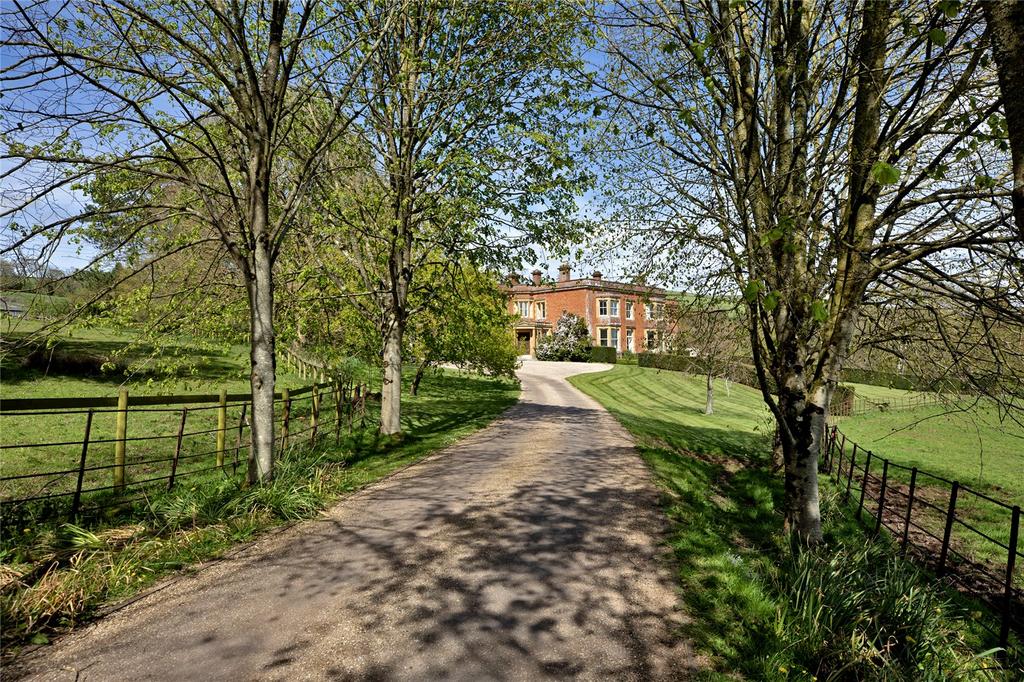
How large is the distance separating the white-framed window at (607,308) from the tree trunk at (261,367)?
173 ft

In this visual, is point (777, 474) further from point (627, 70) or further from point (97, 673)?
point (97, 673)

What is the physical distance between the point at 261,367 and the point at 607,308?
53580 mm

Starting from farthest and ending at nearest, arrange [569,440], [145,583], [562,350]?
[562,350]
[569,440]
[145,583]

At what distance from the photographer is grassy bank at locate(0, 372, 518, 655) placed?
4.70 m

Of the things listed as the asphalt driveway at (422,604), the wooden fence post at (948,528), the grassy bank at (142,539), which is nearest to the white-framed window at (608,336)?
the grassy bank at (142,539)

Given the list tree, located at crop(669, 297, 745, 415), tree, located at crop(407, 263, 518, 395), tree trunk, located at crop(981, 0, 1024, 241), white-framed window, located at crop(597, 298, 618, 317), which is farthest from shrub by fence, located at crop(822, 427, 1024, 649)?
white-framed window, located at crop(597, 298, 618, 317)

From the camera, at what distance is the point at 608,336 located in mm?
59469

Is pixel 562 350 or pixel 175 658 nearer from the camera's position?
pixel 175 658

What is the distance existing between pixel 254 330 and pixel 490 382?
82.2 feet

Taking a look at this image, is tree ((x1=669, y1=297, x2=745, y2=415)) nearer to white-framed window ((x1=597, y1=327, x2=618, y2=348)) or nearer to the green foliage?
the green foliage

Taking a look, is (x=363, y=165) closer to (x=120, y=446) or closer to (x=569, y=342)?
(x=120, y=446)

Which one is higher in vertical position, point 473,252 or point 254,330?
point 473,252

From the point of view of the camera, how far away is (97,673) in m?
4.03

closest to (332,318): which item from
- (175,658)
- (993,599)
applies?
(175,658)
